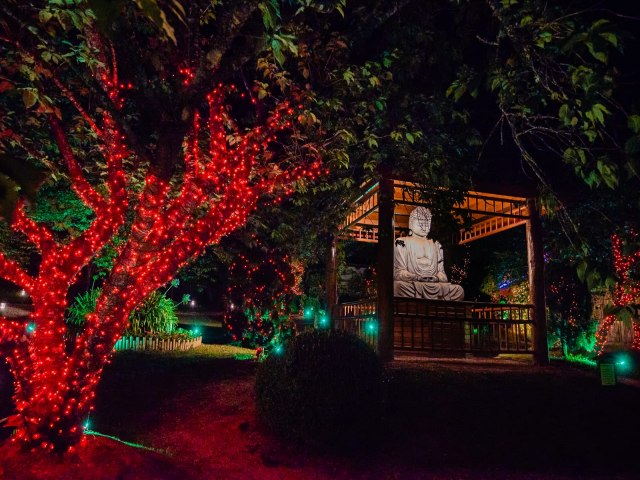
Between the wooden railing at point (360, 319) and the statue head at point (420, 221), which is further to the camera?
the statue head at point (420, 221)

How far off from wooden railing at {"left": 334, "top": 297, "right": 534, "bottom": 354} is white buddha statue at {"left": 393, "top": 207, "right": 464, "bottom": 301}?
88 centimetres

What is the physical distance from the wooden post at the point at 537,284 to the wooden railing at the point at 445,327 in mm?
196

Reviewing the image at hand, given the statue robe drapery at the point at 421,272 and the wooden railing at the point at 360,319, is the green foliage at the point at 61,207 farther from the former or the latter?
the statue robe drapery at the point at 421,272

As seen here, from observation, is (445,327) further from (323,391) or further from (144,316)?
(144,316)

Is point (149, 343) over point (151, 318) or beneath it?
beneath

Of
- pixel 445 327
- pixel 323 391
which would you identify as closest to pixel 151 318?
pixel 445 327

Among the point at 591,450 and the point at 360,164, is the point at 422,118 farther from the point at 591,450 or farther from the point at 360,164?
the point at 591,450

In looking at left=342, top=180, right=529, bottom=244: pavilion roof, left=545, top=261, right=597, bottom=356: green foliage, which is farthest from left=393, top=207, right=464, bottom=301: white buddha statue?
left=545, top=261, right=597, bottom=356: green foliage

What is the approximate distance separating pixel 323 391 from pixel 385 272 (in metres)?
4.45

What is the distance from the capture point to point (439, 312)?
12188 mm

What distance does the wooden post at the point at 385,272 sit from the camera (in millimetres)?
9930

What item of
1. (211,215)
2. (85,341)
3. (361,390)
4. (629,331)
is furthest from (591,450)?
(629,331)

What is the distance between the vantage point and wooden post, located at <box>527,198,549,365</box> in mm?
11023

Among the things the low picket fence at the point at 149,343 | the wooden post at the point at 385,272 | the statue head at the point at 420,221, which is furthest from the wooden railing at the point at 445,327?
the low picket fence at the point at 149,343
